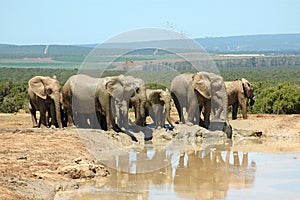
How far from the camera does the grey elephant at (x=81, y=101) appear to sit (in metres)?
21.2

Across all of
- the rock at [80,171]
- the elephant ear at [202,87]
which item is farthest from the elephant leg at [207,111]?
the rock at [80,171]

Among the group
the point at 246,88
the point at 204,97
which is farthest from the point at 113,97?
the point at 246,88

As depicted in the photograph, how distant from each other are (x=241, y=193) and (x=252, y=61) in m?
120

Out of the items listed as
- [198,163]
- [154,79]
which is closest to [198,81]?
[198,163]

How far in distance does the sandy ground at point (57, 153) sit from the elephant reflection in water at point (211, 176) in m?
1.63

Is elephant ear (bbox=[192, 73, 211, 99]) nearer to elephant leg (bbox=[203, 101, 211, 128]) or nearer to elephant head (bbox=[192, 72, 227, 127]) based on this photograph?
elephant head (bbox=[192, 72, 227, 127])

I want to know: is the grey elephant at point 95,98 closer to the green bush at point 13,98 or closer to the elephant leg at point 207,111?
the elephant leg at point 207,111

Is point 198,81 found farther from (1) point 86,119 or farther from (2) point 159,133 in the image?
(1) point 86,119

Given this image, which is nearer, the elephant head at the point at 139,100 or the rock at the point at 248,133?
the elephant head at the point at 139,100

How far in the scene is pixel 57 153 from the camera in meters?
16.7

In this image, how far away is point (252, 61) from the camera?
430ft

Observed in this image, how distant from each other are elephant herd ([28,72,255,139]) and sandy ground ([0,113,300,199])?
1.16 meters

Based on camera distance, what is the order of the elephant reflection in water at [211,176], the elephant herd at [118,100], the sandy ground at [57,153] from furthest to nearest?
the elephant herd at [118,100] < the elephant reflection in water at [211,176] < the sandy ground at [57,153]

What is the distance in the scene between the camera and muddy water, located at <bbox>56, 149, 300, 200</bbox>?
42.2 feet
